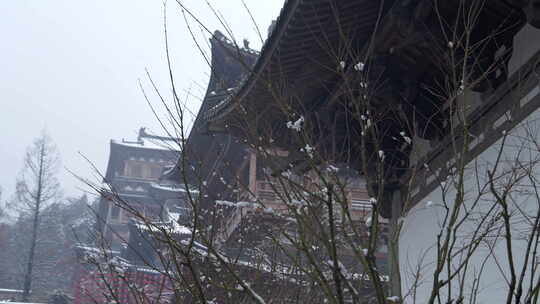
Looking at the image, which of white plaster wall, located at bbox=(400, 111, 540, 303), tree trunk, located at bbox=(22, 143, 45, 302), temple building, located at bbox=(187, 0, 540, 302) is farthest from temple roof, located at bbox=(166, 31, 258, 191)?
tree trunk, located at bbox=(22, 143, 45, 302)

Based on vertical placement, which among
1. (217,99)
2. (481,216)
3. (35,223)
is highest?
(217,99)

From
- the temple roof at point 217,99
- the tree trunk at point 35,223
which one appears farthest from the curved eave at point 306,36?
the tree trunk at point 35,223

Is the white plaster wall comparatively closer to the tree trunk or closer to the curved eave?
the curved eave

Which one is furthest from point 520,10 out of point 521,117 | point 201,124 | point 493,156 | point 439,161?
point 201,124

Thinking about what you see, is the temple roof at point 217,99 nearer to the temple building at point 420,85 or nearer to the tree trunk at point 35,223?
the temple building at point 420,85

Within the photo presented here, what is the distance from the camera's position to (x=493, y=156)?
14.8 ft

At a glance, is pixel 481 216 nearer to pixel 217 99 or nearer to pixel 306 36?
pixel 306 36

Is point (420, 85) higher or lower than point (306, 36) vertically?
lower

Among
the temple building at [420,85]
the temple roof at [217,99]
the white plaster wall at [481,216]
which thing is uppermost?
the temple roof at [217,99]

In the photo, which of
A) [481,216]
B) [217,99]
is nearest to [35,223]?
[217,99]

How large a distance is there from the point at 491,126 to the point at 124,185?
42.9 meters

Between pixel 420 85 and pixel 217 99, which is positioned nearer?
pixel 420 85

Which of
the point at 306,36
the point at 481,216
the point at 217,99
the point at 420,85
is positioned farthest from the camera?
the point at 217,99

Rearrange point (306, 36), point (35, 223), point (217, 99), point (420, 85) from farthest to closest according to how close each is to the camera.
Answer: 1. point (35, 223)
2. point (217, 99)
3. point (420, 85)
4. point (306, 36)
